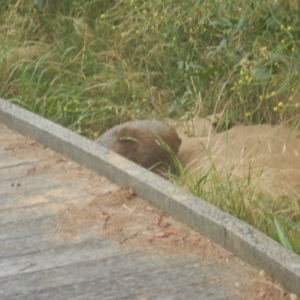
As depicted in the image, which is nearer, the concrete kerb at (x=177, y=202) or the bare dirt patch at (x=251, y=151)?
the concrete kerb at (x=177, y=202)

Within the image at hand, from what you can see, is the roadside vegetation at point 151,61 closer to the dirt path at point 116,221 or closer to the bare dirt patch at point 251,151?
the bare dirt patch at point 251,151

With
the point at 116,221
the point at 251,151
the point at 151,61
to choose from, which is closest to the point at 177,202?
the point at 116,221

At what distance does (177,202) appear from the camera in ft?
15.6

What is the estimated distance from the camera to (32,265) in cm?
430

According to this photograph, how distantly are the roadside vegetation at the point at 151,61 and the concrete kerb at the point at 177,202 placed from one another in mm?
981

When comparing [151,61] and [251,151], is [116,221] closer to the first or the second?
[251,151]

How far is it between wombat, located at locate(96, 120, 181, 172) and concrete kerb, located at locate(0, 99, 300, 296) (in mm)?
473

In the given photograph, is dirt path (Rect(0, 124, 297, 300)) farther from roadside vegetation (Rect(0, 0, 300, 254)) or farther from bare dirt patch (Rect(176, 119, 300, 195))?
roadside vegetation (Rect(0, 0, 300, 254))

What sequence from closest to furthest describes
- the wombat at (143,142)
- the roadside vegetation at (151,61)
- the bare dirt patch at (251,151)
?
1. the bare dirt patch at (251,151)
2. the wombat at (143,142)
3. the roadside vegetation at (151,61)

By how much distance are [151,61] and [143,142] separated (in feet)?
5.62

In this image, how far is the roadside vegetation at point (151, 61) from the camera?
272 inches

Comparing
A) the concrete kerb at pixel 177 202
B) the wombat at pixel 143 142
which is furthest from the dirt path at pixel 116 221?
the wombat at pixel 143 142

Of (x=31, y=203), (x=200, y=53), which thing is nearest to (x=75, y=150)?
(x=31, y=203)

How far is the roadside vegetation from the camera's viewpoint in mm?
6902
